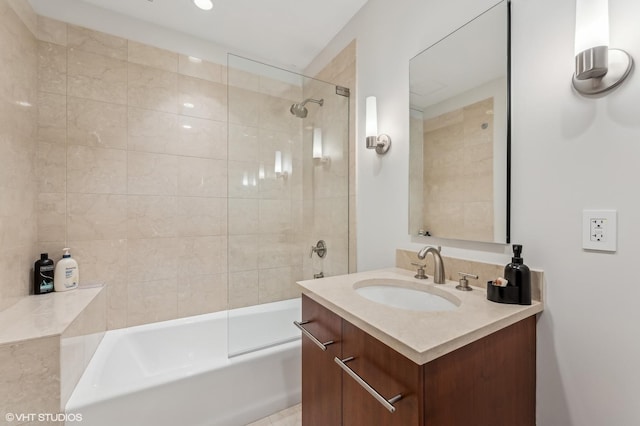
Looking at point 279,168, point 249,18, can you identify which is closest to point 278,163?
point 279,168

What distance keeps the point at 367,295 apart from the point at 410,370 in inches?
23.5

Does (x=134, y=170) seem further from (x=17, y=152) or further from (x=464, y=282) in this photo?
(x=464, y=282)

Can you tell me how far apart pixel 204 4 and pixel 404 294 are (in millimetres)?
2207

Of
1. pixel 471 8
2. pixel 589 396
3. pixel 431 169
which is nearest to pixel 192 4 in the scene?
pixel 471 8

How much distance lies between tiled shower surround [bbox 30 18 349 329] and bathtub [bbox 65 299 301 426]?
0.52 ft

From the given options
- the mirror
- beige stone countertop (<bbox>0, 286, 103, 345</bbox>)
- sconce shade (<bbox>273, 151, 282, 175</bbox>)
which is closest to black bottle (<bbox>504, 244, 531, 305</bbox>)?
the mirror

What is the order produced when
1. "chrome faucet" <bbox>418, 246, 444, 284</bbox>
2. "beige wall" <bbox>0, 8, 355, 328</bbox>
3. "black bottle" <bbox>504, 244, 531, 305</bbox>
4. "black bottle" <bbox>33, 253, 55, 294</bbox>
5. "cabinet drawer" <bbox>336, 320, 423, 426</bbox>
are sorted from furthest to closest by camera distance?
"beige wall" <bbox>0, 8, 355, 328</bbox> → "black bottle" <bbox>33, 253, 55, 294</bbox> → "chrome faucet" <bbox>418, 246, 444, 284</bbox> → "black bottle" <bbox>504, 244, 531, 305</bbox> → "cabinet drawer" <bbox>336, 320, 423, 426</bbox>

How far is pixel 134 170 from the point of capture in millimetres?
1960

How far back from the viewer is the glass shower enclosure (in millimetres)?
1916

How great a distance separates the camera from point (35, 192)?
1682mm

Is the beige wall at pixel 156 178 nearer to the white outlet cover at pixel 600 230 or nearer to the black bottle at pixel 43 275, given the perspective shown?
the black bottle at pixel 43 275

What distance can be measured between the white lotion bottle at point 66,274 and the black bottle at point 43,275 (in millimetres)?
25

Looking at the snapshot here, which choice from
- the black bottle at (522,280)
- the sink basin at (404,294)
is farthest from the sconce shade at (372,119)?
the black bottle at (522,280)

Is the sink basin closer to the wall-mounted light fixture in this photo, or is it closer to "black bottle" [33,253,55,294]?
the wall-mounted light fixture
